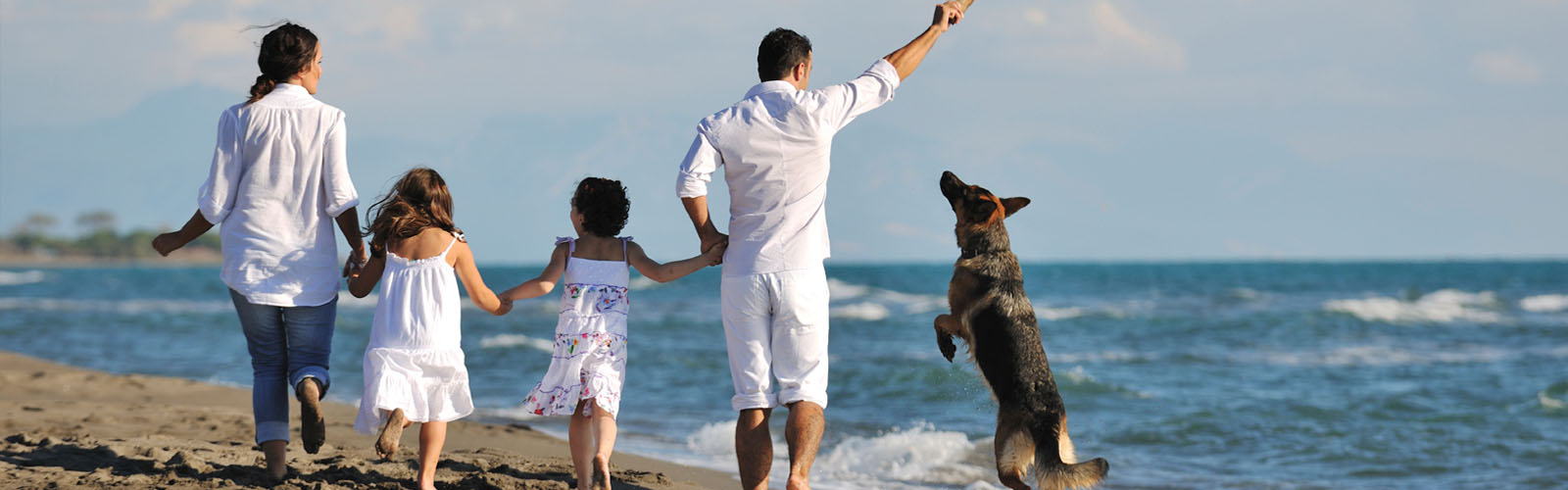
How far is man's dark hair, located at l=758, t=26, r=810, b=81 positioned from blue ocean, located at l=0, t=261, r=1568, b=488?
1.52 metres

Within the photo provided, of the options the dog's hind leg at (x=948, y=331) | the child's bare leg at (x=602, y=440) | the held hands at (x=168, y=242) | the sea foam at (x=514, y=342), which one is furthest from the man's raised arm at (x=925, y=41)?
the sea foam at (x=514, y=342)

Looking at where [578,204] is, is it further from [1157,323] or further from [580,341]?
[1157,323]

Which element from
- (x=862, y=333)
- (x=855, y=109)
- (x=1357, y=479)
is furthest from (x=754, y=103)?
(x=862, y=333)

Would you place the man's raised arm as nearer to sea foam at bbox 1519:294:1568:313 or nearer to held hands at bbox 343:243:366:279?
held hands at bbox 343:243:366:279

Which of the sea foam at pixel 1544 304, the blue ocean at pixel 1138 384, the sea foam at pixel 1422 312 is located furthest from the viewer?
the sea foam at pixel 1544 304

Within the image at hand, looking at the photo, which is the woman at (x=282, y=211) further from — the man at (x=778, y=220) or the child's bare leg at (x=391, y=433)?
the man at (x=778, y=220)

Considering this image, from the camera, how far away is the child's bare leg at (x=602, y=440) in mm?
4484

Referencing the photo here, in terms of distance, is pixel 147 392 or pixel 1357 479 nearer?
pixel 1357 479

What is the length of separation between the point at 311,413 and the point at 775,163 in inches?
80.2

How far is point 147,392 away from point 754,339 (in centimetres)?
722

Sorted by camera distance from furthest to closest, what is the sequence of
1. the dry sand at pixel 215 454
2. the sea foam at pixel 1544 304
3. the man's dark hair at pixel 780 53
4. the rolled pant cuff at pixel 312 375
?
the sea foam at pixel 1544 304 → the dry sand at pixel 215 454 → the rolled pant cuff at pixel 312 375 → the man's dark hair at pixel 780 53

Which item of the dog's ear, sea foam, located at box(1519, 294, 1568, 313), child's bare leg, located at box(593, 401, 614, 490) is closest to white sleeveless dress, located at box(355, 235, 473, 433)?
child's bare leg, located at box(593, 401, 614, 490)

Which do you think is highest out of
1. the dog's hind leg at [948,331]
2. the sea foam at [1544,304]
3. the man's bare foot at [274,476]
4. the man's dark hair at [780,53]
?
the man's dark hair at [780,53]

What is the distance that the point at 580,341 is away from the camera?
4562mm
